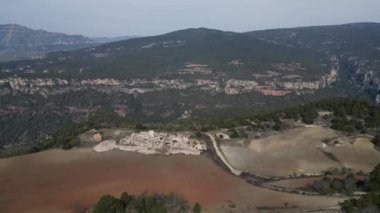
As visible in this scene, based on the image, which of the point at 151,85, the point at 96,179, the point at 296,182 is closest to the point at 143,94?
the point at 151,85

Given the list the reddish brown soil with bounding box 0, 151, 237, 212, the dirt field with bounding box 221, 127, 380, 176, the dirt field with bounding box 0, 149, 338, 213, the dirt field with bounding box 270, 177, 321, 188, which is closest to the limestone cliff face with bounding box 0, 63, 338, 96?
the dirt field with bounding box 221, 127, 380, 176

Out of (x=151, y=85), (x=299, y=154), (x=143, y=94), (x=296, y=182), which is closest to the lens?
(x=296, y=182)

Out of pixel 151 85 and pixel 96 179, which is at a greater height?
pixel 96 179

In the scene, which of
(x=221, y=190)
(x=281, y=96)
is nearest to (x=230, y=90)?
(x=281, y=96)

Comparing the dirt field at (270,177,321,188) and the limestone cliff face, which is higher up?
the dirt field at (270,177,321,188)

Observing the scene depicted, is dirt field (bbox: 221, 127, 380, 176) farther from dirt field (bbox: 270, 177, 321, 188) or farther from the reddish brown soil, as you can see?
the reddish brown soil

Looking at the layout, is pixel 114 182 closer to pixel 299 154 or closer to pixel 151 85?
pixel 299 154

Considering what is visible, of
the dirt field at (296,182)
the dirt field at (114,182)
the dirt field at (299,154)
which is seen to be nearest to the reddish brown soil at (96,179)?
the dirt field at (114,182)
